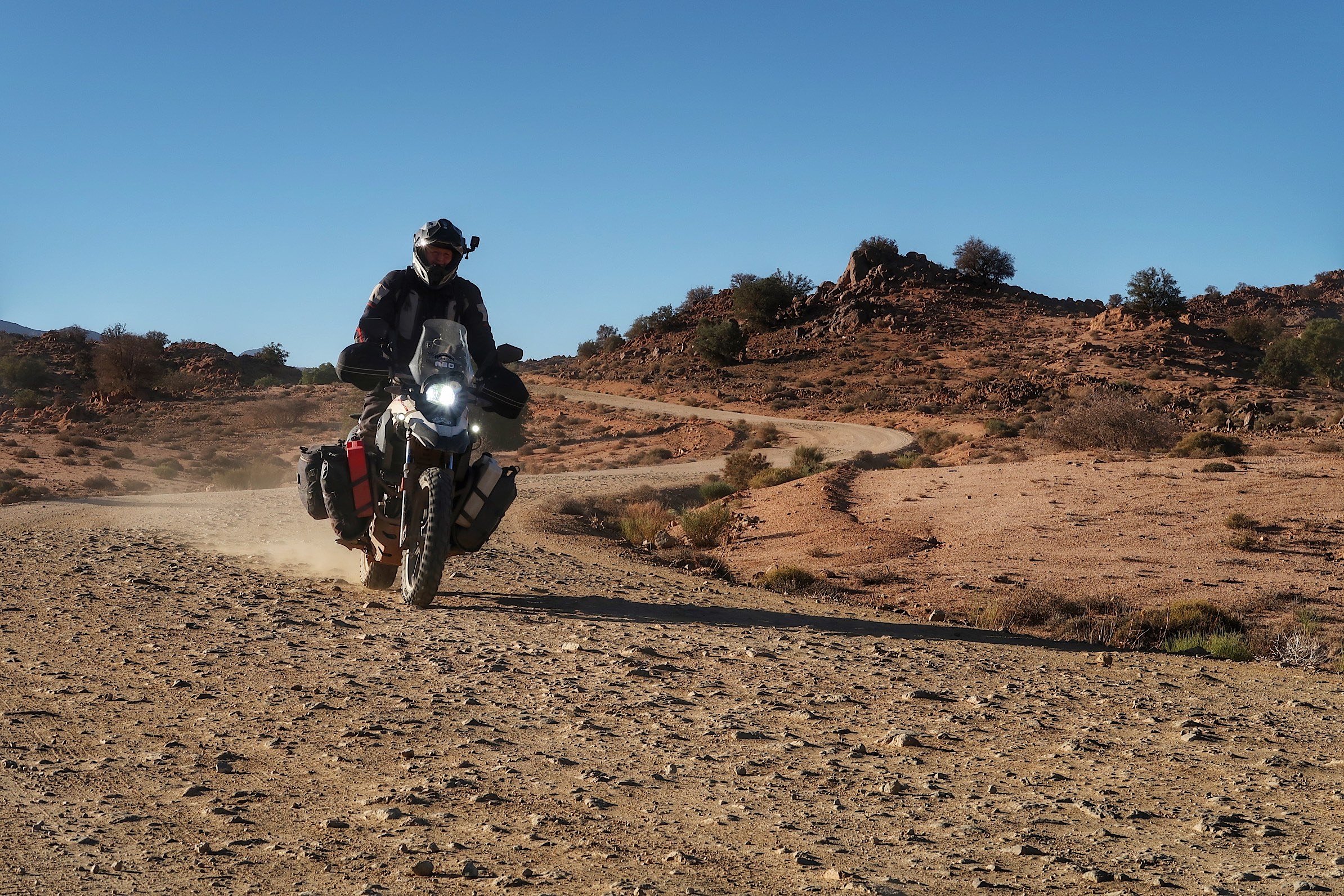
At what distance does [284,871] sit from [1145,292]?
85.0 m

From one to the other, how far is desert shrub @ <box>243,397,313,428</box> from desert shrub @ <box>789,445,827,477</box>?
89.1ft

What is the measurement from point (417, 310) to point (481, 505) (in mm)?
1666

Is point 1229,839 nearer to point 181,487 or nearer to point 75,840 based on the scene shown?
point 75,840

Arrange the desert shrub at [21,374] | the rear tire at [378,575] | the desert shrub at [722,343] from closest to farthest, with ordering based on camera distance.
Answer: the rear tire at [378,575] < the desert shrub at [21,374] < the desert shrub at [722,343]

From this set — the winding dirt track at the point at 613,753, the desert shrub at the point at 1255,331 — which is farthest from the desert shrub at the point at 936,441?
the desert shrub at the point at 1255,331

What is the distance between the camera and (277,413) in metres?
53.2

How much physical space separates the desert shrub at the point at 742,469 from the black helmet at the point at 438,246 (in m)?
16.4

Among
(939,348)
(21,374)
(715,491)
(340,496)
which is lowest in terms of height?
(715,491)

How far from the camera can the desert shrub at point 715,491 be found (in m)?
23.7

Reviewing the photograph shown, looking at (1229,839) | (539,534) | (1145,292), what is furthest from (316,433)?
(1145,292)

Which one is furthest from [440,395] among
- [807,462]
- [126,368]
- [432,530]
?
[126,368]

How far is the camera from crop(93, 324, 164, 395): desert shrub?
194 feet

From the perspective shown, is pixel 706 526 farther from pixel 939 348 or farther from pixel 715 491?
pixel 939 348

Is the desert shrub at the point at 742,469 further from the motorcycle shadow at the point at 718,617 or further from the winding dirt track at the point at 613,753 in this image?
the winding dirt track at the point at 613,753
